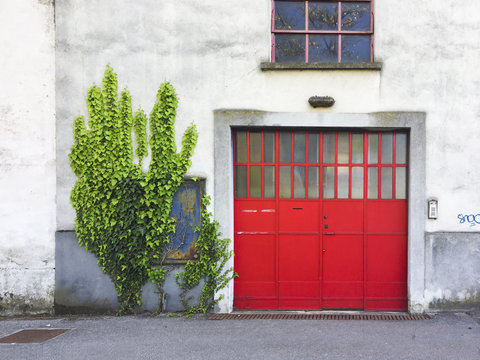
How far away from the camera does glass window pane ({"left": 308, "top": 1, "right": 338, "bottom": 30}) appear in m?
6.34

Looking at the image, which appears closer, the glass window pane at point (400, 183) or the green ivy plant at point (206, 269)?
the green ivy plant at point (206, 269)

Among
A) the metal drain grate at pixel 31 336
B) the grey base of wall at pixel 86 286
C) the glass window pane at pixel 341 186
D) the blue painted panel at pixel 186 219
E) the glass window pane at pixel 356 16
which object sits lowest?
the metal drain grate at pixel 31 336

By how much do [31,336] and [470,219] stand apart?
6.57 m

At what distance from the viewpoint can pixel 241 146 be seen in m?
6.39

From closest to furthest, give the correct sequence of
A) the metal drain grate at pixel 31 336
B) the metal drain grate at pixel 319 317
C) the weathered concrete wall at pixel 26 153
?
the metal drain grate at pixel 31 336 → the metal drain grate at pixel 319 317 → the weathered concrete wall at pixel 26 153

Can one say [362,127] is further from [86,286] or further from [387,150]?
[86,286]

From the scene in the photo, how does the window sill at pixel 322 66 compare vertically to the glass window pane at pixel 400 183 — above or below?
above

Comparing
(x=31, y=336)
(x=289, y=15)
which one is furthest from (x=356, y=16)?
(x=31, y=336)

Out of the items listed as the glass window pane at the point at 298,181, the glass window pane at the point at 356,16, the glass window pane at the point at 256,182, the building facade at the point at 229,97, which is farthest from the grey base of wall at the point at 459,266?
the glass window pane at the point at 356,16

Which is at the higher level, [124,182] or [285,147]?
[285,147]

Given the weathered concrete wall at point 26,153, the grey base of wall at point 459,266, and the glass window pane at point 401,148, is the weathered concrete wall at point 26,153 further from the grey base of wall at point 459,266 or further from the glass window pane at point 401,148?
the grey base of wall at point 459,266

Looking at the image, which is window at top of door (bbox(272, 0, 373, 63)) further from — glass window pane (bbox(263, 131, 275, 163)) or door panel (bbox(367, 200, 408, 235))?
door panel (bbox(367, 200, 408, 235))

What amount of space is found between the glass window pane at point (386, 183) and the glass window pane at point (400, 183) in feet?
0.31

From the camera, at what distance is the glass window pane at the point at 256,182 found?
6.38 metres
